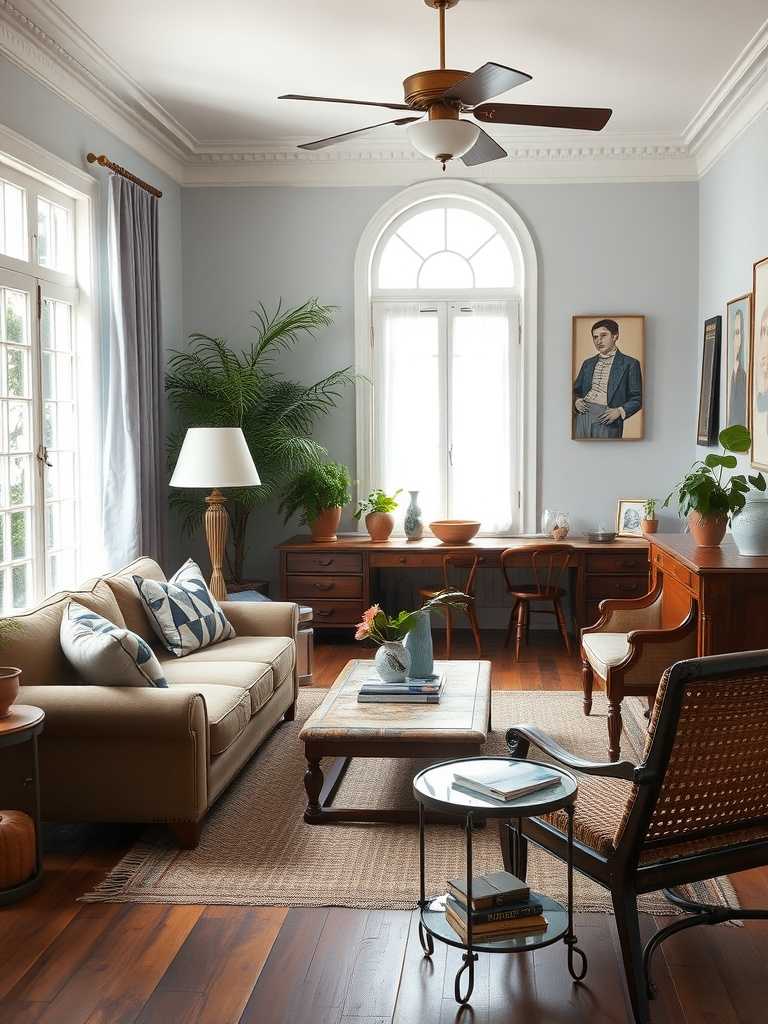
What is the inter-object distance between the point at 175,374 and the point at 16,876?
14.1 ft

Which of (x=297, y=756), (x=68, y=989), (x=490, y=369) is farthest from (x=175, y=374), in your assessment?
(x=68, y=989)

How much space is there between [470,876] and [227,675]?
193 centimetres

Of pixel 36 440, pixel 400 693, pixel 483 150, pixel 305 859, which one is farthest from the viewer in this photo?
pixel 36 440

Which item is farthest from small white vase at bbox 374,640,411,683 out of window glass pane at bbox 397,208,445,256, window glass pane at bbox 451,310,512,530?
window glass pane at bbox 397,208,445,256

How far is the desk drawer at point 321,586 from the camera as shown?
22.1ft

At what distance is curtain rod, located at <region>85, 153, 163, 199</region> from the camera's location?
5.39 meters

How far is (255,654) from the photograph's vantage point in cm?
468

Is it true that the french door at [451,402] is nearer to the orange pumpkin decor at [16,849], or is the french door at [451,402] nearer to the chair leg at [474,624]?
the chair leg at [474,624]

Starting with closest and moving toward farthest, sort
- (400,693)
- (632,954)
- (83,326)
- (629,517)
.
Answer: (632,954) < (400,693) < (83,326) < (629,517)

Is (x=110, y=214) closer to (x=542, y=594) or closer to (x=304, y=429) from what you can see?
(x=304, y=429)

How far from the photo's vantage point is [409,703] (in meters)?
4.05

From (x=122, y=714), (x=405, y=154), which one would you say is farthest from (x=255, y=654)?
(x=405, y=154)

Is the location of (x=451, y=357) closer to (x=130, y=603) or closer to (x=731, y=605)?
(x=130, y=603)

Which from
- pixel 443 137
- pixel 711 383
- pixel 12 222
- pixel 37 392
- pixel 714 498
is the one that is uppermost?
pixel 443 137
